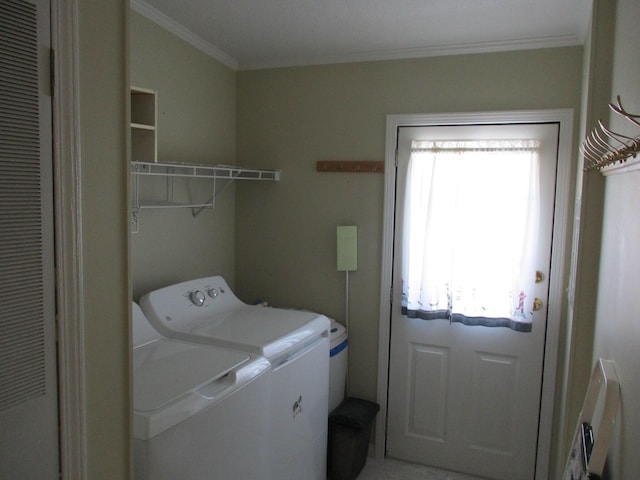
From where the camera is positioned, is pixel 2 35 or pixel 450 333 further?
pixel 450 333

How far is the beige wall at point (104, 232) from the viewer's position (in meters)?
1.02

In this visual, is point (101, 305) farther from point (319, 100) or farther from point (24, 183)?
point (319, 100)

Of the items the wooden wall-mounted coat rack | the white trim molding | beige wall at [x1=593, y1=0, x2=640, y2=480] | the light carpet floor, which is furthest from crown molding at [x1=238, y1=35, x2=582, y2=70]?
the light carpet floor

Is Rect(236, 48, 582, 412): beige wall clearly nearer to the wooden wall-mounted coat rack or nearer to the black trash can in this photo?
the wooden wall-mounted coat rack

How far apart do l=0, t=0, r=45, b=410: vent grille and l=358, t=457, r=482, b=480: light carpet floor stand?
225 cm

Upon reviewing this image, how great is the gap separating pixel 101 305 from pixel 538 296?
220 centimetres

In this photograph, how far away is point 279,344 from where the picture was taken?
6.41ft

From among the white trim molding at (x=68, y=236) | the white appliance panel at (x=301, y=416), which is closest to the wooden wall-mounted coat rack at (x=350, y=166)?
the white appliance panel at (x=301, y=416)

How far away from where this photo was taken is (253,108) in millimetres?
2996

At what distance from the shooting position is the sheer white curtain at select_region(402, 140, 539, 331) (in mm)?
2500

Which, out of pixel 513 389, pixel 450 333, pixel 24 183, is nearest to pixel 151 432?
pixel 24 183

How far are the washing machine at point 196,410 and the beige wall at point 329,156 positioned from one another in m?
1.13

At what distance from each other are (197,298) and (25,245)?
144 centimetres

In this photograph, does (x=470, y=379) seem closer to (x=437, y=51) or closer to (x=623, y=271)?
(x=623, y=271)
